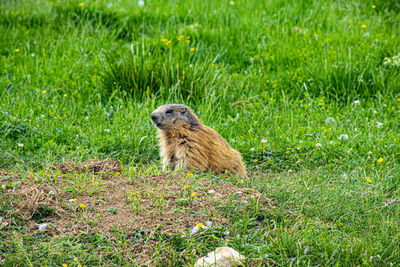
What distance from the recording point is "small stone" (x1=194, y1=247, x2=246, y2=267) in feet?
10.8

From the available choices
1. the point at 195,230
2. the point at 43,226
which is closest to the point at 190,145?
the point at 195,230

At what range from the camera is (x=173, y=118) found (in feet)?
17.1

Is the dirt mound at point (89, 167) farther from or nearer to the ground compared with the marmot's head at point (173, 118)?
nearer to the ground

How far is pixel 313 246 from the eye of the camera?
3.52 metres

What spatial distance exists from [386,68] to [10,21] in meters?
6.00

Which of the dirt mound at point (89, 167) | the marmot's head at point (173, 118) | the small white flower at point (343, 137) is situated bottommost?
the small white flower at point (343, 137)

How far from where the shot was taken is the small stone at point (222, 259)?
3.30 metres

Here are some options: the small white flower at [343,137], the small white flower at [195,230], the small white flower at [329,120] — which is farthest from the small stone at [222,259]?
the small white flower at [329,120]

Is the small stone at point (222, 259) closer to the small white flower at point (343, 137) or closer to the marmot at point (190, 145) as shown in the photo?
the marmot at point (190, 145)

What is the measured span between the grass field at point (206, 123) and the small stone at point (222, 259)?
0.34 ft

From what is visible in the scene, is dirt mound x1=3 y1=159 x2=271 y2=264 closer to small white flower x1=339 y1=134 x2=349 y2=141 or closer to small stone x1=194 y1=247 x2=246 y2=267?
small stone x1=194 y1=247 x2=246 y2=267

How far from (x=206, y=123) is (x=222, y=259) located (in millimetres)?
3053

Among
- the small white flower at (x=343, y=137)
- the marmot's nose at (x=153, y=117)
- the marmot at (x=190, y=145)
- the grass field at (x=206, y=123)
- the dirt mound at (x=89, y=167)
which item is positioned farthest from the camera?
the small white flower at (x=343, y=137)

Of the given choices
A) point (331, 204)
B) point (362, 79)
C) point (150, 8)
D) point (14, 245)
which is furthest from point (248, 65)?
point (14, 245)
